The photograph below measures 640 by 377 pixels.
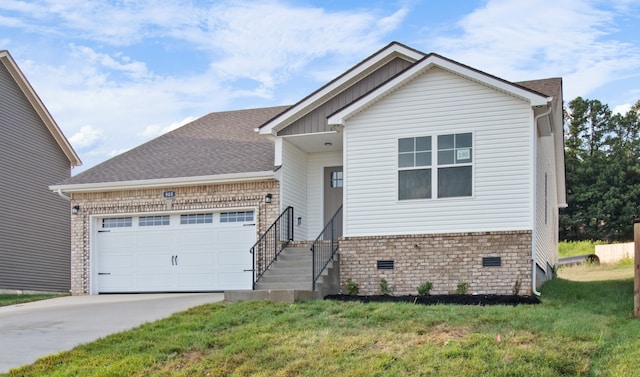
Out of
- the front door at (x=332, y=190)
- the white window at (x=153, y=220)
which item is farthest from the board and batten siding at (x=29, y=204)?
the front door at (x=332, y=190)

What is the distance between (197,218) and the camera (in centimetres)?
1928

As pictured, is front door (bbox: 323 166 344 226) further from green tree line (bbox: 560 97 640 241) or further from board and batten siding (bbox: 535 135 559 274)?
green tree line (bbox: 560 97 640 241)

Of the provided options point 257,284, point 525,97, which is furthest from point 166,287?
point 525,97

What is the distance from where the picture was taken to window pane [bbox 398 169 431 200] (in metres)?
15.9

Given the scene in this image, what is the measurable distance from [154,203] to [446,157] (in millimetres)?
7647

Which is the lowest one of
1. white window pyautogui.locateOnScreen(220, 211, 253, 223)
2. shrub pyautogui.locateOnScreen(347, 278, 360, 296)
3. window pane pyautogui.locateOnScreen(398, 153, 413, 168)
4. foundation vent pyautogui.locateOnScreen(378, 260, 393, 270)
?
shrub pyautogui.locateOnScreen(347, 278, 360, 296)

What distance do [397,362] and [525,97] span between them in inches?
287

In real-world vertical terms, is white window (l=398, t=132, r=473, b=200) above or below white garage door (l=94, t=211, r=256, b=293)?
above

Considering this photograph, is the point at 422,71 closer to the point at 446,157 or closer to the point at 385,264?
the point at 446,157

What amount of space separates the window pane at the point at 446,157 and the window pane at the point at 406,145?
61cm

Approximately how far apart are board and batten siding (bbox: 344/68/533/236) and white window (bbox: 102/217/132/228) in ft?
21.4

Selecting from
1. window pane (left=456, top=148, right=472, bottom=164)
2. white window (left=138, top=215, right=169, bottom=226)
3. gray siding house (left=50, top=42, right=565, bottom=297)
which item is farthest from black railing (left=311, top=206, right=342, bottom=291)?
white window (left=138, top=215, right=169, bottom=226)

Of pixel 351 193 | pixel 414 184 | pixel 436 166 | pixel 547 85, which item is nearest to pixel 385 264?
pixel 351 193

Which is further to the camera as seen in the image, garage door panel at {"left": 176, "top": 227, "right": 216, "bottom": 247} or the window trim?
garage door panel at {"left": 176, "top": 227, "right": 216, "bottom": 247}
